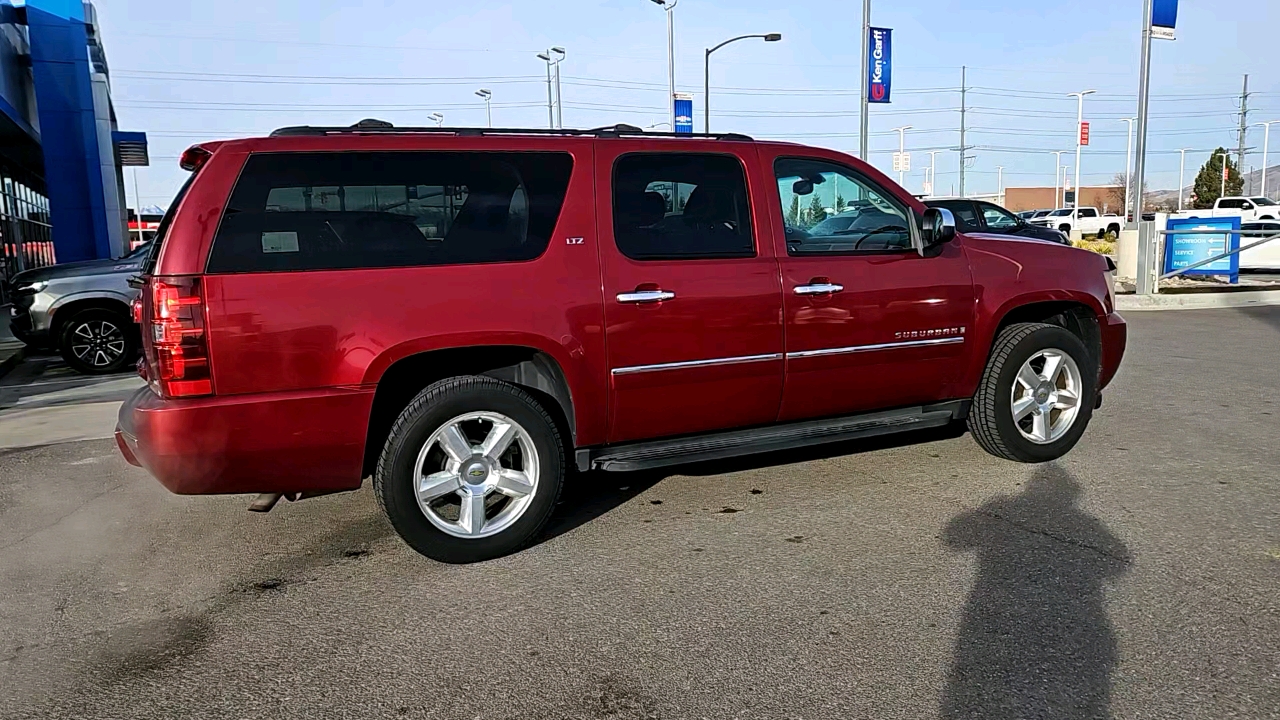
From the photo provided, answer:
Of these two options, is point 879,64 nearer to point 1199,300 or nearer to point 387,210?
point 1199,300

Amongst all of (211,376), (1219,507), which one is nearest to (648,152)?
(211,376)

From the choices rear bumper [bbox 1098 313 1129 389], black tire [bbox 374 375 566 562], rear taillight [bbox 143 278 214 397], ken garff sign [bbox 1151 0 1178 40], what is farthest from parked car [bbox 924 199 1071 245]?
rear taillight [bbox 143 278 214 397]

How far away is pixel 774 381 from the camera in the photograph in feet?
15.0

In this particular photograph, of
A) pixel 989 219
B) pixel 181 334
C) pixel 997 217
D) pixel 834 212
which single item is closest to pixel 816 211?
pixel 834 212

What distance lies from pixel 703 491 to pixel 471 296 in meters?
1.86

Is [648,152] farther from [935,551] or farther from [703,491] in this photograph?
[935,551]

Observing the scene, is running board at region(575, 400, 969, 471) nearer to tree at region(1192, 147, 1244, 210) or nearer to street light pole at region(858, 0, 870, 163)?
street light pole at region(858, 0, 870, 163)

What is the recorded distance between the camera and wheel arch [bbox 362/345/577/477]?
158 inches

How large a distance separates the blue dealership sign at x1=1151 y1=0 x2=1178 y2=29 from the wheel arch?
56.3 feet

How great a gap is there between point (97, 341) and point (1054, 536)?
32.7 feet

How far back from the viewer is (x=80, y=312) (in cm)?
1005

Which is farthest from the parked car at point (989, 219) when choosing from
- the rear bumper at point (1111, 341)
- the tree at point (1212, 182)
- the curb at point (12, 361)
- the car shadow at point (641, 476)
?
the tree at point (1212, 182)

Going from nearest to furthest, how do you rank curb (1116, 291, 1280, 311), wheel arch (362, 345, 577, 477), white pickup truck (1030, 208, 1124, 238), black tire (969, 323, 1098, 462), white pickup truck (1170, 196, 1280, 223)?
1. wheel arch (362, 345, 577, 477)
2. black tire (969, 323, 1098, 462)
3. curb (1116, 291, 1280, 311)
4. white pickup truck (1170, 196, 1280, 223)
5. white pickup truck (1030, 208, 1124, 238)

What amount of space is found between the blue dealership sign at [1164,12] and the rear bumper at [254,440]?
17.9 meters
